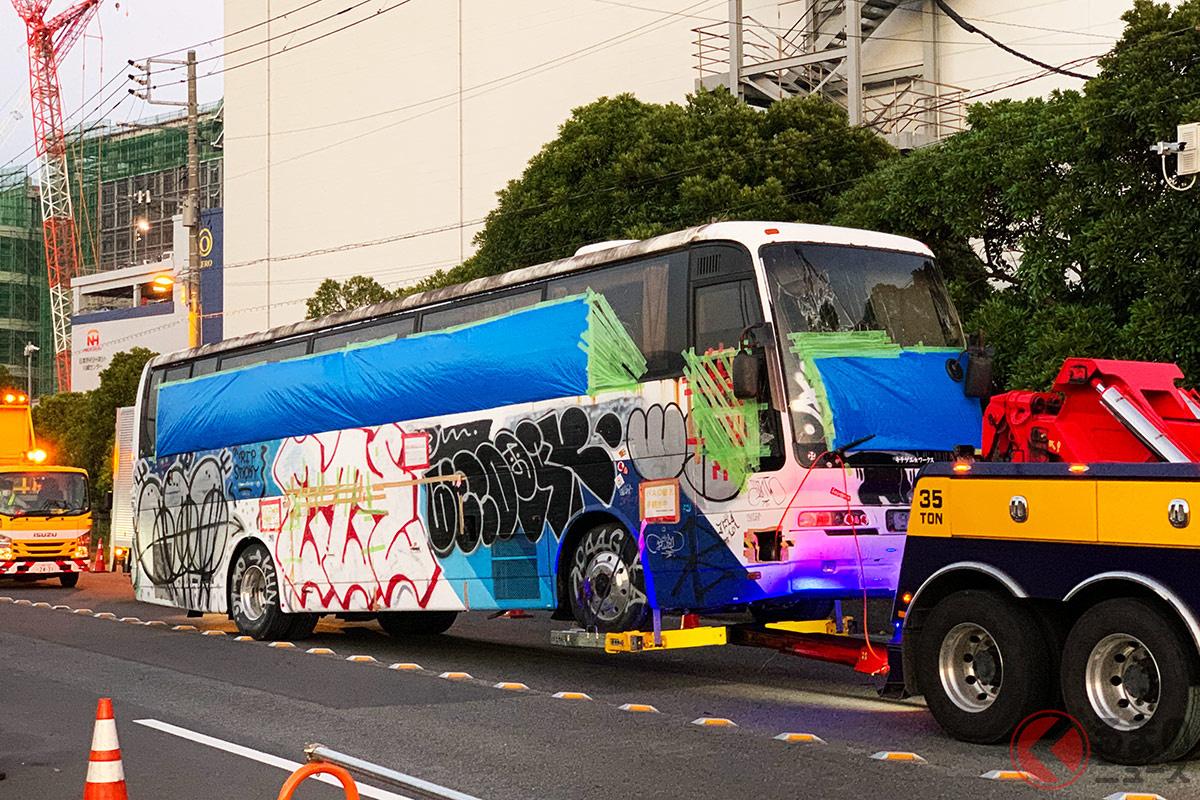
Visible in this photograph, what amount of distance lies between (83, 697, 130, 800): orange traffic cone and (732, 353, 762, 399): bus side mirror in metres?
6.41

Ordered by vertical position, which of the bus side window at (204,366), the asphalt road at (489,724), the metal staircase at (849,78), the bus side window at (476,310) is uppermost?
the metal staircase at (849,78)

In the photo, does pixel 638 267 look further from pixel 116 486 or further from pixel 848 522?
pixel 116 486

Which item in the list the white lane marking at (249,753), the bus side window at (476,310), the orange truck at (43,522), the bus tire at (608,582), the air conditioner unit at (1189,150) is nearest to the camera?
the white lane marking at (249,753)

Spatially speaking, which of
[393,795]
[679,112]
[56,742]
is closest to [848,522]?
[393,795]

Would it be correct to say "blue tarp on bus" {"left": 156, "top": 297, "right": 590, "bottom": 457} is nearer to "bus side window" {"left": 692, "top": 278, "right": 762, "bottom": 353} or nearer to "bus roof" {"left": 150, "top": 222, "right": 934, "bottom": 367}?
"bus roof" {"left": 150, "top": 222, "right": 934, "bottom": 367}

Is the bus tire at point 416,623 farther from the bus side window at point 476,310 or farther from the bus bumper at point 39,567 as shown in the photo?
the bus bumper at point 39,567

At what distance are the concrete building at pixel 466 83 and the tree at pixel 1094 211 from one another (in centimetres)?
1592

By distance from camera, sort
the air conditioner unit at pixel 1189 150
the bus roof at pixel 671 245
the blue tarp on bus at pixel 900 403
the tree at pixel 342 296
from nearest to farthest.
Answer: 1. the blue tarp on bus at pixel 900 403
2. the bus roof at pixel 671 245
3. the air conditioner unit at pixel 1189 150
4. the tree at pixel 342 296

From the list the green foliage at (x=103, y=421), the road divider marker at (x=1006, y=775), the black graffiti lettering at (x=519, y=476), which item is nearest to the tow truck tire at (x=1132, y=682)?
the road divider marker at (x=1006, y=775)

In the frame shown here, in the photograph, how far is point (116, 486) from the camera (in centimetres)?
2683

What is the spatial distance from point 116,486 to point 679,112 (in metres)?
11.9

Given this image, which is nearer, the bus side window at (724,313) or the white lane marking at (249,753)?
the white lane marking at (249,753)

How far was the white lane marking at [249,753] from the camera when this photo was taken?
8383mm

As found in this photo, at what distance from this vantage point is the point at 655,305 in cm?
1285
